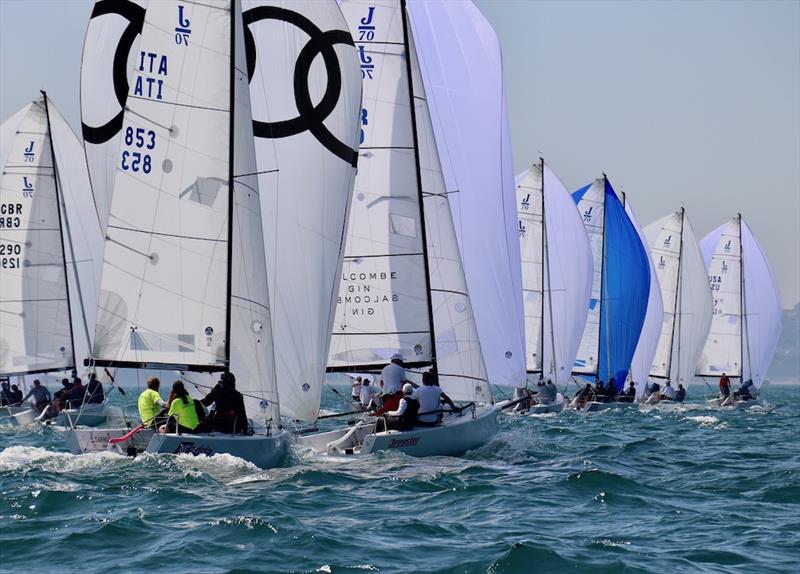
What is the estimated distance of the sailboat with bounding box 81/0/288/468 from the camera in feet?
59.5

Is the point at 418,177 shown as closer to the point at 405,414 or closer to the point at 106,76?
the point at 405,414

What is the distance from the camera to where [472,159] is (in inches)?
1009

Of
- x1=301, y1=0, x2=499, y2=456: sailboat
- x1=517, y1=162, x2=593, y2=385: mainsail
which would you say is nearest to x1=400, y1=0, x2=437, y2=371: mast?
x1=301, y1=0, x2=499, y2=456: sailboat

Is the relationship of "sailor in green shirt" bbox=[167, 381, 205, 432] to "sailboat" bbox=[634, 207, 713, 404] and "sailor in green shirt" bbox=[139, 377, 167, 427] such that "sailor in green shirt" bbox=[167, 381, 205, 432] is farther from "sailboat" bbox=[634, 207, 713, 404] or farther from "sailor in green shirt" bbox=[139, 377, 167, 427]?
"sailboat" bbox=[634, 207, 713, 404]

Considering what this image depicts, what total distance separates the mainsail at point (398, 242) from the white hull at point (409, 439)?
2065mm

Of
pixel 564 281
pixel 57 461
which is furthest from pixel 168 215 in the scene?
pixel 564 281

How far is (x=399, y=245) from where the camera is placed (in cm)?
2275

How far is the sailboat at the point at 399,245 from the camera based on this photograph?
22.6 meters

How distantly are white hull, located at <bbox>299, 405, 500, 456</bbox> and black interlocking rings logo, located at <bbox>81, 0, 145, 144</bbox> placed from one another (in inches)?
246

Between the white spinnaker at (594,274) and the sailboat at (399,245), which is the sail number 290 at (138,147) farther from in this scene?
A: the white spinnaker at (594,274)

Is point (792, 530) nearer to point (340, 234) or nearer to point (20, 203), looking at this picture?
point (340, 234)

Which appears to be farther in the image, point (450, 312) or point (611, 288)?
point (611, 288)

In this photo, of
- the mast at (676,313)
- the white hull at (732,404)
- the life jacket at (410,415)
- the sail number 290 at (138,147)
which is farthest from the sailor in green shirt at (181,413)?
the mast at (676,313)

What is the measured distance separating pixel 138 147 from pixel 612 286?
99.2ft
